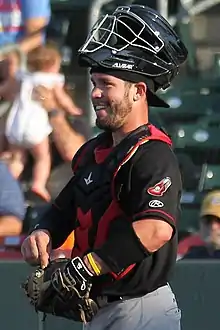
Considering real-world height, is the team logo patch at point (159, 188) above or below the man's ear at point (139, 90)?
below

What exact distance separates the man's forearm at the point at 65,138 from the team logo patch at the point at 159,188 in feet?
10.8

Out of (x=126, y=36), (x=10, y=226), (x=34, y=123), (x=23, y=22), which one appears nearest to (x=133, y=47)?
(x=126, y=36)

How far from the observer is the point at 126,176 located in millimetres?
2928

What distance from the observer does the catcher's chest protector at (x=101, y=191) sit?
296 centimetres

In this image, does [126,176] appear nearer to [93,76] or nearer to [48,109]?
[93,76]

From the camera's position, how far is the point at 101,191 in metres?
3.02

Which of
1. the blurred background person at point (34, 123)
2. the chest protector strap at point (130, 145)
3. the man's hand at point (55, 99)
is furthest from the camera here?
the man's hand at point (55, 99)

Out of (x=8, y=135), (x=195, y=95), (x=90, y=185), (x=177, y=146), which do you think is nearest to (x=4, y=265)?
(x=8, y=135)

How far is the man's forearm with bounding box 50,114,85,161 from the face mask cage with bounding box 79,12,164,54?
3114 mm

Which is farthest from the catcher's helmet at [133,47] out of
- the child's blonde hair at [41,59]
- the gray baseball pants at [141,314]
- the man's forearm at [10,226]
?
the child's blonde hair at [41,59]

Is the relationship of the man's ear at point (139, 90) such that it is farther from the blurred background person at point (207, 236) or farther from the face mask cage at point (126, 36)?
the blurred background person at point (207, 236)

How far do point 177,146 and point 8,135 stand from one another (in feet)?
3.72

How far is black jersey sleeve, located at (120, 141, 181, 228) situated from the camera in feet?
9.37

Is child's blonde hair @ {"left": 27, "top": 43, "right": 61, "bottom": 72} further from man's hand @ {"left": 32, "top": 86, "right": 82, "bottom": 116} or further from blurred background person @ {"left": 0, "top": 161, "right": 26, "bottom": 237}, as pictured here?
blurred background person @ {"left": 0, "top": 161, "right": 26, "bottom": 237}
